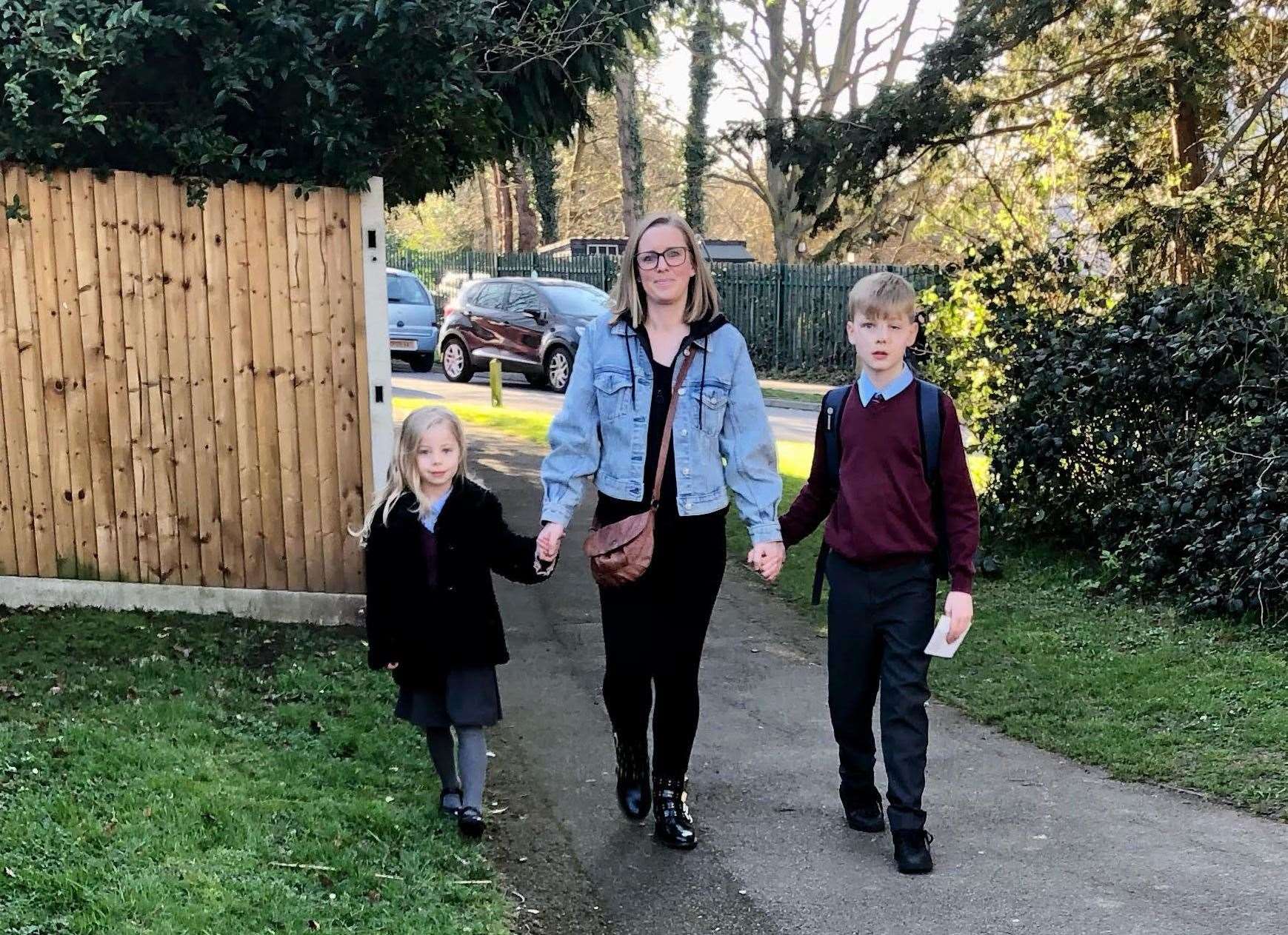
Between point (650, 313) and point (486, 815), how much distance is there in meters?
1.80

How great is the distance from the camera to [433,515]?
4.04 meters

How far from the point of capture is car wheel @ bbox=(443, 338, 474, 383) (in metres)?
21.4

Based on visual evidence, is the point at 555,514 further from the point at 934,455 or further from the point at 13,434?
the point at 13,434

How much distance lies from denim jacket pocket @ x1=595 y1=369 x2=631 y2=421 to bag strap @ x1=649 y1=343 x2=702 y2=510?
0.13 meters

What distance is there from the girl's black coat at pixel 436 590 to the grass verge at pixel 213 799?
54cm

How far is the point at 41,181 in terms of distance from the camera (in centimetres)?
605

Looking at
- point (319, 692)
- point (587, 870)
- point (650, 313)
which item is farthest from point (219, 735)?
point (650, 313)

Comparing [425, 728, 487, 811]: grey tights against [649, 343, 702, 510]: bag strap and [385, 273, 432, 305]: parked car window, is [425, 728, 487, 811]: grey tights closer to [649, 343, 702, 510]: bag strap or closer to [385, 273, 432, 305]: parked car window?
[649, 343, 702, 510]: bag strap

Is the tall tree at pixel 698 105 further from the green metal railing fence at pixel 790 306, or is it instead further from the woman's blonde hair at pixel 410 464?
the woman's blonde hair at pixel 410 464

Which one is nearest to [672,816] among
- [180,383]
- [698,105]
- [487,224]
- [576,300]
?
[180,383]

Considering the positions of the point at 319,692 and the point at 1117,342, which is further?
the point at 1117,342

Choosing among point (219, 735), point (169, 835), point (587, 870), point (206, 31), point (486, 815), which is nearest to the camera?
point (169, 835)

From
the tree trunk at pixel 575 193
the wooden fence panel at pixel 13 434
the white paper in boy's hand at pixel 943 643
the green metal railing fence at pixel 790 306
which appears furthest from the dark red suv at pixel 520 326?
the tree trunk at pixel 575 193

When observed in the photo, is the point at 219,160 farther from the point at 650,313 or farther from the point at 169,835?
the point at 169,835
